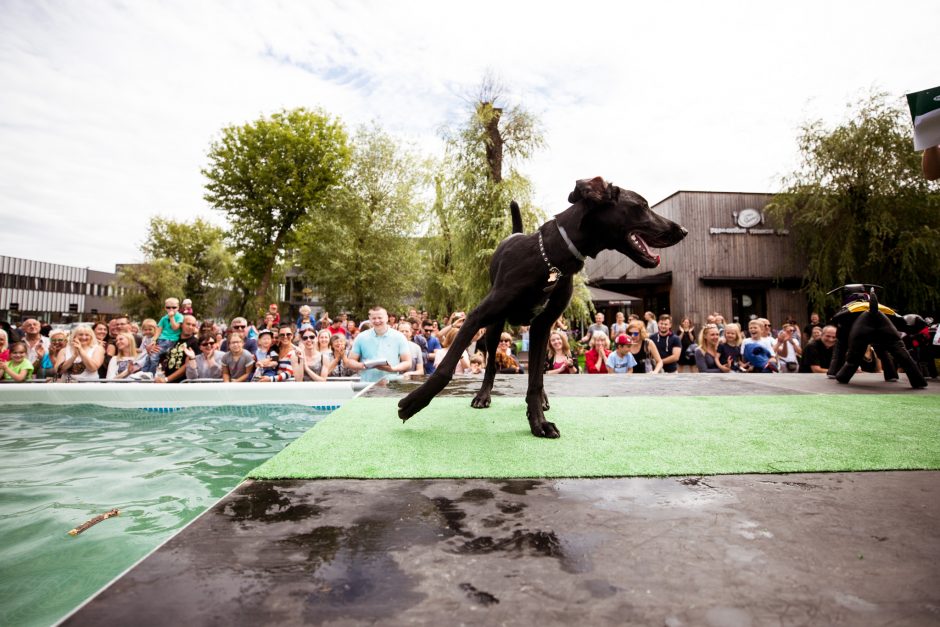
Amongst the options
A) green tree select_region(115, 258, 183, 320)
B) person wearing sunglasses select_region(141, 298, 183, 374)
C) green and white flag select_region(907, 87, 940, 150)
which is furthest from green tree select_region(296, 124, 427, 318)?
green and white flag select_region(907, 87, 940, 150)

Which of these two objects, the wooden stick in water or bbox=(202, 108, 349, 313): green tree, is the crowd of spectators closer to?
the wooden stick in water

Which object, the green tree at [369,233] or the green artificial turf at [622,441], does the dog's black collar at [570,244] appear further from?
the green tree at [369,233]

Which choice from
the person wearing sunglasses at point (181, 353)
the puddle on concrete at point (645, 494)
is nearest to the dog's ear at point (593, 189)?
the puddle on concrete at point (645, 494)

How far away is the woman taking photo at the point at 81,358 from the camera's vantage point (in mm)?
7883

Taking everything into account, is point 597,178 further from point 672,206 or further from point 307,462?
point 672,206

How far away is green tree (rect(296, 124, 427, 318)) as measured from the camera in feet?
80.2

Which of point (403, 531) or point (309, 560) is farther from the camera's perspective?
point (403, 531)

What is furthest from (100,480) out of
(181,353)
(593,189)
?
(181,353)

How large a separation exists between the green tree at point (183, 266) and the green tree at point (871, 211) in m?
38.8

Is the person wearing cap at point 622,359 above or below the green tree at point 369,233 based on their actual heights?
below

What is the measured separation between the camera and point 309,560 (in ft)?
4.39

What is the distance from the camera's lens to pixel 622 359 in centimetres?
857

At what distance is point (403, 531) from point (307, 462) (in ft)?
3.14

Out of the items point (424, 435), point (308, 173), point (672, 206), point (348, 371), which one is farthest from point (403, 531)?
point (308, 173)
